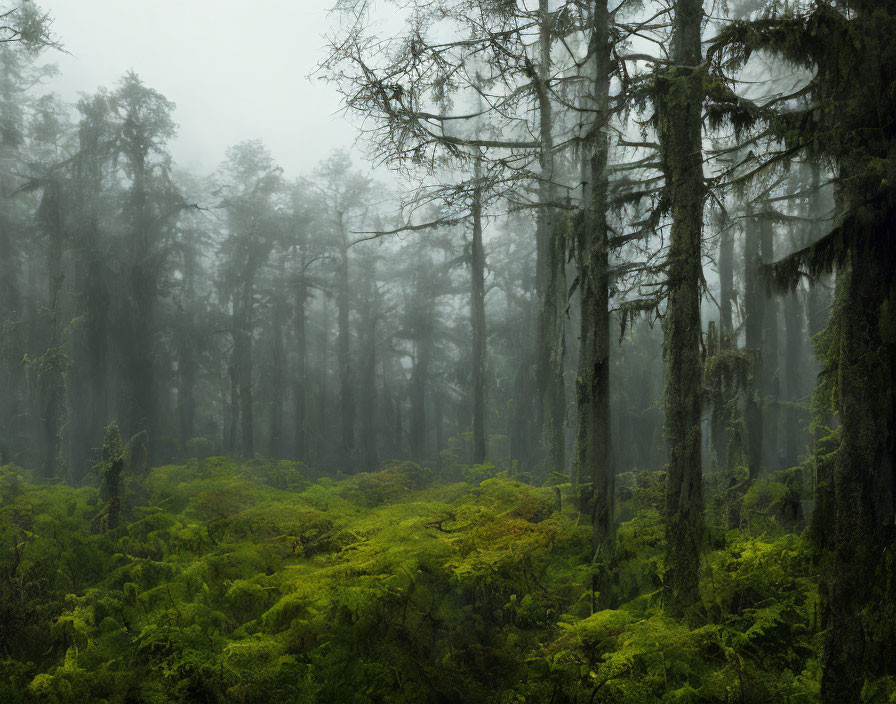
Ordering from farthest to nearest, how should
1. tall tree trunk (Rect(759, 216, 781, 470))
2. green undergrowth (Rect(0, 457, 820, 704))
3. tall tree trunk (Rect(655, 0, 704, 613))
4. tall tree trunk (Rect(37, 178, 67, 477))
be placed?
tall tree trunk (Rect(759, 216, 781, 470)) → tall tree trunk (Rect(37, 178, 67, 477)) → tall tree trunk (Rect(655, 0, 704, 613)) → green undergrowth (Rect(0, 457, 820, 704))

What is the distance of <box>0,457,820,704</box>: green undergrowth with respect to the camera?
5.04m

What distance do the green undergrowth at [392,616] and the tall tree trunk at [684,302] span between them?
0.49 m

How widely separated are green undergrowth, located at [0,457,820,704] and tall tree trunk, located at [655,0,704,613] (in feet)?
1.60

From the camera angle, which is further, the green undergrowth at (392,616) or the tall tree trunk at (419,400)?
the tall tree trunk at (419,400)

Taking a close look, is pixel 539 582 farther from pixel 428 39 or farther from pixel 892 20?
pixel 428 39

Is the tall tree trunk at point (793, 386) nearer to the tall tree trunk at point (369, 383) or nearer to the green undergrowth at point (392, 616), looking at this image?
the green undergrowth at point (392, 616)

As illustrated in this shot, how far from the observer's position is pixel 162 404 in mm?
25734

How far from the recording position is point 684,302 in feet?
20.9

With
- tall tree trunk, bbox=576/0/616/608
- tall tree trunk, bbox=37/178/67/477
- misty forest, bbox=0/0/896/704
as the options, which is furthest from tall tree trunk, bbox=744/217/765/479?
tall tree trunk, bbox=37/178/67/477

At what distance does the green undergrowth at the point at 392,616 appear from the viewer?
16.5 feet

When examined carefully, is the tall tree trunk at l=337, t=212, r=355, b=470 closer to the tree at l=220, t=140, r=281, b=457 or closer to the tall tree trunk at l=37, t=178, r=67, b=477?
the tree at l=220, t=140, r=281, b=457

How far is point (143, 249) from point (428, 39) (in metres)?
19.5

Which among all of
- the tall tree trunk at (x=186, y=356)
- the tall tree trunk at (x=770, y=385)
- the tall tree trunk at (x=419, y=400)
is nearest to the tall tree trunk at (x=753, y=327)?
the tall tree trunk at (x=770, y=385)

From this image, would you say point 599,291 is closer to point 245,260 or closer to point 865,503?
point 865,503
